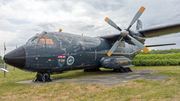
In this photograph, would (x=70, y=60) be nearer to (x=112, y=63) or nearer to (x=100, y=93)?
(x=112, y=63)

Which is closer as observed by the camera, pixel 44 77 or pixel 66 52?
pixel 44 77

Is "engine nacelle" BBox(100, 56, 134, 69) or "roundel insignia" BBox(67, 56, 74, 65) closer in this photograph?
"roundel insignia" BBox(67, 56, 74, 65)

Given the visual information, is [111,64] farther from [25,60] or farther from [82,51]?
[25,60]

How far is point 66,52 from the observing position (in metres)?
10.9

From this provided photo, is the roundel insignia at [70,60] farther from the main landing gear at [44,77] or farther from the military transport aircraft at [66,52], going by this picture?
the main landing gear at [44,77]

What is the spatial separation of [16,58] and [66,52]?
12.1 ft

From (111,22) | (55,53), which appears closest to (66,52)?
(55,53)

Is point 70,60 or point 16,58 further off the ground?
point 16,58

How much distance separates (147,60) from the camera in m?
27.8

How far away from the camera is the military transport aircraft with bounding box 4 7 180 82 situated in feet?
30.3

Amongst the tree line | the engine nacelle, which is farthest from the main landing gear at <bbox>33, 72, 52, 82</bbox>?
the tree line

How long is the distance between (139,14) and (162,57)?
1815cm

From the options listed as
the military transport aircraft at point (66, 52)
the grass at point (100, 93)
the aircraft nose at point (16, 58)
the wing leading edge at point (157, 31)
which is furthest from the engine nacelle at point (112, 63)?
the aircraft nose at point (16, 58)

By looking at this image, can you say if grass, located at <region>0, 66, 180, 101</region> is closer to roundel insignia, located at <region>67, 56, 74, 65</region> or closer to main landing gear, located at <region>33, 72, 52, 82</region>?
main landing gear, located at <region>33, 72, 52, 82</region>
